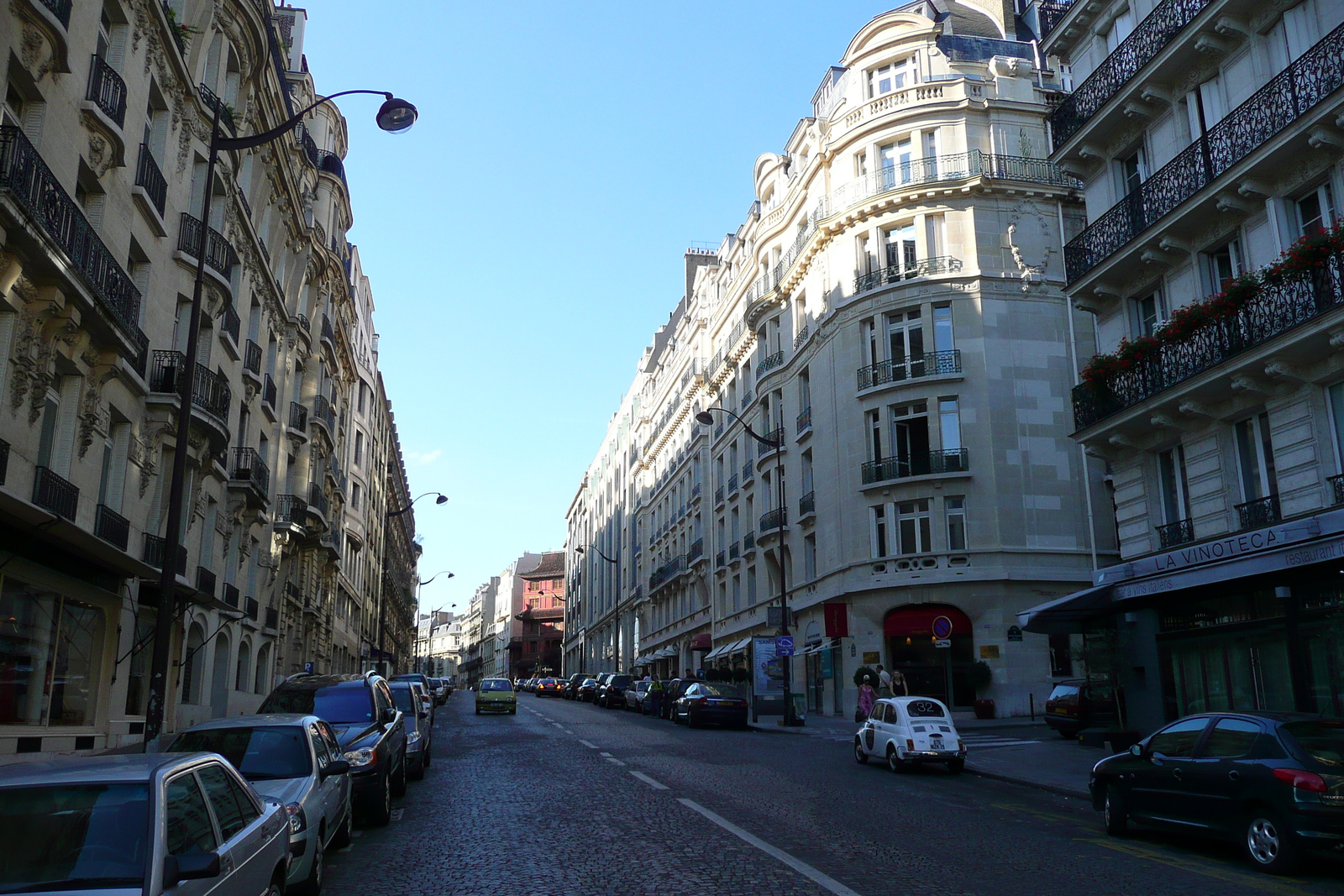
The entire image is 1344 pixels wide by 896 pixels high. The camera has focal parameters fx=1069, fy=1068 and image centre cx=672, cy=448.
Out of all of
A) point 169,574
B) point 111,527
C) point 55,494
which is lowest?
point 169,574

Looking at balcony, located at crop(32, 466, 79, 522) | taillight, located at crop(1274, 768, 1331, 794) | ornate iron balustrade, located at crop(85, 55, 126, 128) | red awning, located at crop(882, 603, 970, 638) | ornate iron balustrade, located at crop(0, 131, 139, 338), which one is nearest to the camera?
taillight, located at crop(1274, 768, 1331, 794)

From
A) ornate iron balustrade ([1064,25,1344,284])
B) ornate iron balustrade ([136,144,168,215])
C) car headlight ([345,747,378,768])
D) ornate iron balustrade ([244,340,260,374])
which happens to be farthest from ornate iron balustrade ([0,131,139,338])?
ornate iron balustrade ([1064,25,1344,284])

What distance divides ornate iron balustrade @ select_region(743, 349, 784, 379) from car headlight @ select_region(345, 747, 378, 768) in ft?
117

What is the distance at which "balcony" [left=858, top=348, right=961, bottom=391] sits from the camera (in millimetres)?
36156

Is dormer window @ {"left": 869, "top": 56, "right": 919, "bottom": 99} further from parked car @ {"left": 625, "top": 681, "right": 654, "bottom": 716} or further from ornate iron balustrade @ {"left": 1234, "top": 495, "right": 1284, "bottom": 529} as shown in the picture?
parked car @ {"left": 625, "top": 681, "right": 654, "bottom": 716}

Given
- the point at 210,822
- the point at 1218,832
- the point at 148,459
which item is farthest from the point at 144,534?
the point at 1218,832

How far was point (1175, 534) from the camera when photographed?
20.0m

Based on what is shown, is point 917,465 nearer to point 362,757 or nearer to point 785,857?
point 362,757

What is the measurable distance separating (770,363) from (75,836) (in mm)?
42985

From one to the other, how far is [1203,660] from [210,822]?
61.6ft

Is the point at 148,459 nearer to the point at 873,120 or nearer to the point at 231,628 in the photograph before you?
the point at 231,628

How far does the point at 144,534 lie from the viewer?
20.9 metres

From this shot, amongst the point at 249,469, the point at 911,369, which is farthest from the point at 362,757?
the point at 911,369

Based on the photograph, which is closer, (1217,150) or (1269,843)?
(1269,843)
